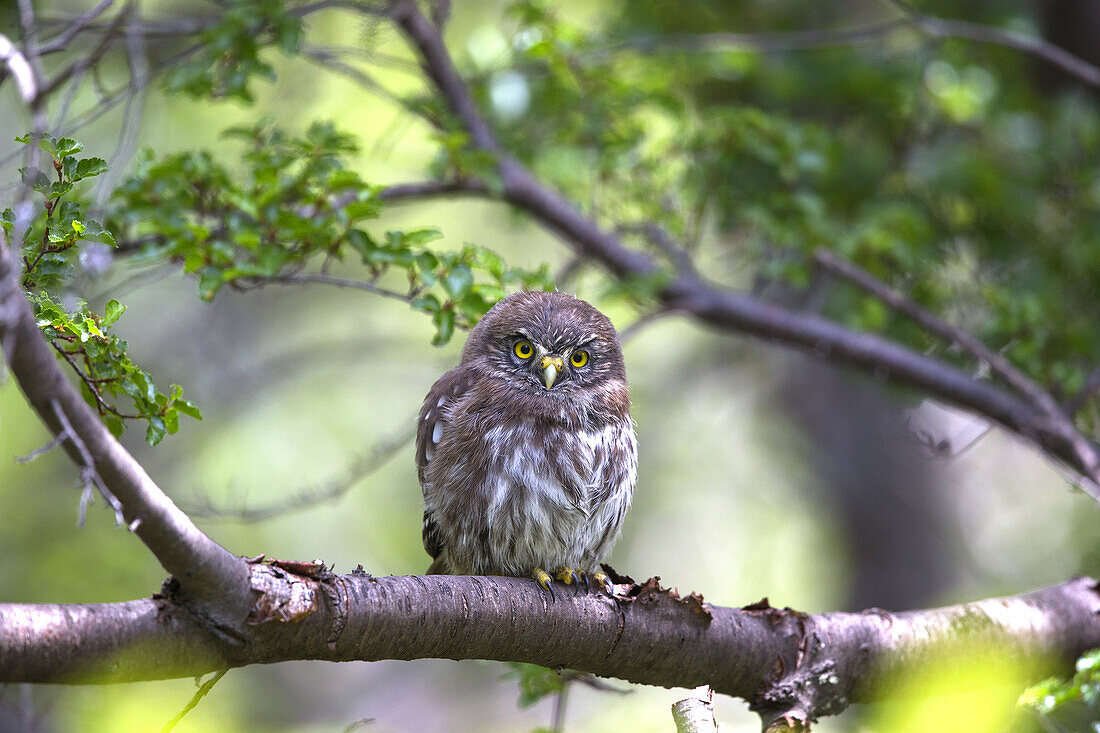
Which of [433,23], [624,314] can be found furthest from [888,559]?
[433,23]

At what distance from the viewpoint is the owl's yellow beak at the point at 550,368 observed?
11.1ft

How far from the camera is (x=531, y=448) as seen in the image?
323 centimetres

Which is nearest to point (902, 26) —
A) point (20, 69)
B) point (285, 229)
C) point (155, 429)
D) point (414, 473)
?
→ point (285, 229)

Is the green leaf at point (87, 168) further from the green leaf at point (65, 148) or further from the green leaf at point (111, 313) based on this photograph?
the green leaf at point (111, 313)

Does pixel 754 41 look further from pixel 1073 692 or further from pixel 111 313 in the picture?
pixel 111 313

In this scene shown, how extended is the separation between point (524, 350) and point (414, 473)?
164 inches

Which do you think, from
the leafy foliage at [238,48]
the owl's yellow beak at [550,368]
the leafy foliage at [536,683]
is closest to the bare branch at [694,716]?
the leafy foliage at [536,683]

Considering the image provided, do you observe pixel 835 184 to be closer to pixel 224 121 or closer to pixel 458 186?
pixel 458 186

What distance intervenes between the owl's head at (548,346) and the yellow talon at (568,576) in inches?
25.4

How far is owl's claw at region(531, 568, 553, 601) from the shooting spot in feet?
9.50

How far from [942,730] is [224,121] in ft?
25.3

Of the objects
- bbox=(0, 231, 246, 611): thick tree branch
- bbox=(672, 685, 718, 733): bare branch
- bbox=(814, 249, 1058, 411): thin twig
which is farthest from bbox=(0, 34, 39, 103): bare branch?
bbox=(814, 249, 1058, 411): thin twig

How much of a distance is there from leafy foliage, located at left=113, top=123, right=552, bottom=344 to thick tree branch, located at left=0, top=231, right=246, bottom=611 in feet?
3.84

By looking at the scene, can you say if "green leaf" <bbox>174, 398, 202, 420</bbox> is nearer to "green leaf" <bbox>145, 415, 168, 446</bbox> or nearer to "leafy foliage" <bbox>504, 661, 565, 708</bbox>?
"green leaf" <bbox>145, 415, 168, 446</bbox>
